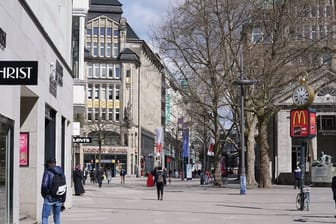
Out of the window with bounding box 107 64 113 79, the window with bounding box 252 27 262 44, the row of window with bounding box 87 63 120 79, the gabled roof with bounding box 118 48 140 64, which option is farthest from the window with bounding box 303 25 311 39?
the window with bounding box 107 64 113 79

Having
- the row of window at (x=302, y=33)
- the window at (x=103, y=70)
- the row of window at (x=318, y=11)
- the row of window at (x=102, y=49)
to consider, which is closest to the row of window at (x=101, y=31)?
the row of window at (x=102, y=49)

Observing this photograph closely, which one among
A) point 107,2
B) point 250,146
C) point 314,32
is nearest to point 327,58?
point 314,32

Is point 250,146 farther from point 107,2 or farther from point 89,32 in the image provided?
point 107,2

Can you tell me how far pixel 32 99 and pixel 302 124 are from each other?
39.3ft

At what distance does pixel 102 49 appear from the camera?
10938 centimetres

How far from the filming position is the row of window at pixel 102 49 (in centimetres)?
10862

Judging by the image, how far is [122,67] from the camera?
10894cm

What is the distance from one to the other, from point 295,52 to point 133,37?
237 feet

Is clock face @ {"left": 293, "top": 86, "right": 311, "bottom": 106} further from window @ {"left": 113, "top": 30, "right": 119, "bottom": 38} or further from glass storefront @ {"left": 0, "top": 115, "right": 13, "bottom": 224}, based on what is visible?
window @ {"left": 113, "top": 30, "right": 119, "bottom": 38}

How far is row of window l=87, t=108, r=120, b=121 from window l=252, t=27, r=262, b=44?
63.3m

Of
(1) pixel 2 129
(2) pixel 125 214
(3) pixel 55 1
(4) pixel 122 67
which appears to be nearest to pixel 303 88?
(2) pixel 125 214

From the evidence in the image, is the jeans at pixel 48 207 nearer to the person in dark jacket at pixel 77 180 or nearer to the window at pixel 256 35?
the person in dark jacket at pixel 77 180

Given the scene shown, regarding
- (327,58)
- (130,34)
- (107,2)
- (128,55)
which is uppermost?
(107,2)

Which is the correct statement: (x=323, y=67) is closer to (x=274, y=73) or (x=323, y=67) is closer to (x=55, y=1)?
(x=274, y=73)
